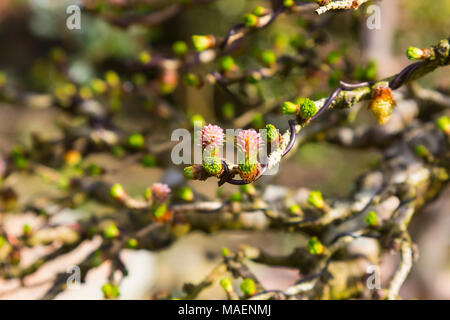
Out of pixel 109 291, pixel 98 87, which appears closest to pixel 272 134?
pixel 109 291

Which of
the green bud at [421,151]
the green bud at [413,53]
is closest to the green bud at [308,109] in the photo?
the green bud at [413,53]

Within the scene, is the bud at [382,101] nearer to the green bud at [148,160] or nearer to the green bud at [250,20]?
the green bud at [250,20]

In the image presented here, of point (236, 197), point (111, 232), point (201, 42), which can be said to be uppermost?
point (201, 42)

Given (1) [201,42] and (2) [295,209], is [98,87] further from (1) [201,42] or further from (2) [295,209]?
(2) [295,209]

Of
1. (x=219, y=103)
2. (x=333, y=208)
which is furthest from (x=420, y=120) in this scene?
(x=219, y=103)

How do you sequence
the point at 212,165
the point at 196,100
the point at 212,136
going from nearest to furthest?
the point at 212,165, the point at 212,136, the point at 196,100
